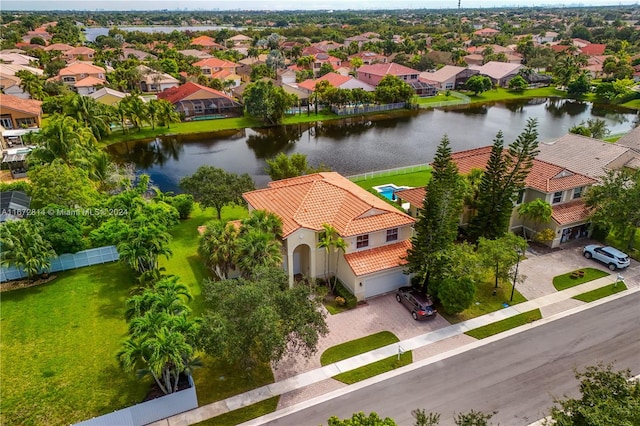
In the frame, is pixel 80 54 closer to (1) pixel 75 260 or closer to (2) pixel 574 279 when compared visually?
(1) pixel 75 260

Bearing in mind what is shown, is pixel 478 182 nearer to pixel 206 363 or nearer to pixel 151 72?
pixel 206 363

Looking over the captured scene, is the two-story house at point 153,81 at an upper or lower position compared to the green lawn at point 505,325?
upper

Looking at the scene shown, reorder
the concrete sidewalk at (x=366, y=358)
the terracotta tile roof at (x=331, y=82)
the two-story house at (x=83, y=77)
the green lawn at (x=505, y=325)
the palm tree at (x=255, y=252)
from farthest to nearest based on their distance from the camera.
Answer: the two-story house at (x=83, y=77)
the terracotta tile roof at (x=331, y=82)
the green lawn at (x=505, y=325)
the palm tree at (x=255, y=252)
the concrete sidewalk at (x=366, y=358)

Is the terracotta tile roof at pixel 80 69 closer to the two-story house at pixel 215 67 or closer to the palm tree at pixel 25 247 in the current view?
the two-story house at pixel 215 67

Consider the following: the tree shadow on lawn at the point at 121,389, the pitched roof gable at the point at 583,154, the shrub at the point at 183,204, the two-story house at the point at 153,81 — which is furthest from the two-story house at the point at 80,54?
the pitched roof gable at the point at 583,154

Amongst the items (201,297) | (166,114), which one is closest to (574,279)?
(201,297)
